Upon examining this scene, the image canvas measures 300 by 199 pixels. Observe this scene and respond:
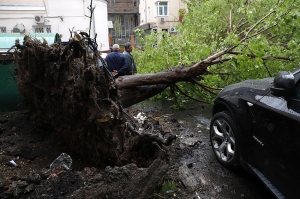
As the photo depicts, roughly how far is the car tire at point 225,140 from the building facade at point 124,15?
43.3m

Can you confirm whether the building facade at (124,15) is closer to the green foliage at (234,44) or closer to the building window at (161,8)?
the building window at (161,8)

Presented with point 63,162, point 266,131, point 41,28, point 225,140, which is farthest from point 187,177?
point 41,28

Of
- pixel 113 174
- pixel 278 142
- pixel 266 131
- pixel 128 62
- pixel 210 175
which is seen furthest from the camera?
pixel 128 62

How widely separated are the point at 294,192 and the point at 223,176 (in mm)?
1264

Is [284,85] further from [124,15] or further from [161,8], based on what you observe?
[124,15]

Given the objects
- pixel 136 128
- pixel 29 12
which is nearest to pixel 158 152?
pixel 136 128

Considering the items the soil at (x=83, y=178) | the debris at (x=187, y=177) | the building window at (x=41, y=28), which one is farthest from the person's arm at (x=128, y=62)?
the building window at (x=41, y=28)

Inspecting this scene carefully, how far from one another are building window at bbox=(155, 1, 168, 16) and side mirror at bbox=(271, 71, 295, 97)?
28205 millimetres

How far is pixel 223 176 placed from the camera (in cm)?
342

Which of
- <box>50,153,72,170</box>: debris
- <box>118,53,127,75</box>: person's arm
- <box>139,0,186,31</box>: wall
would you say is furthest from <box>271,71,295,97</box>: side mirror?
<box>139,0,186,31</box>: wall

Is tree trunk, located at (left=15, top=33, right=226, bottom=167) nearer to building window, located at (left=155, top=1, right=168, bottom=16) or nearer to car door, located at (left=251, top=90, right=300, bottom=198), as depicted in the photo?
car door, located at (left=251, top=90, right=300, bottom=198)

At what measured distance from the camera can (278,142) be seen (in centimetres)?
241

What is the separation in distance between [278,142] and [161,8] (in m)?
28.9

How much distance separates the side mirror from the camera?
2406 mm
